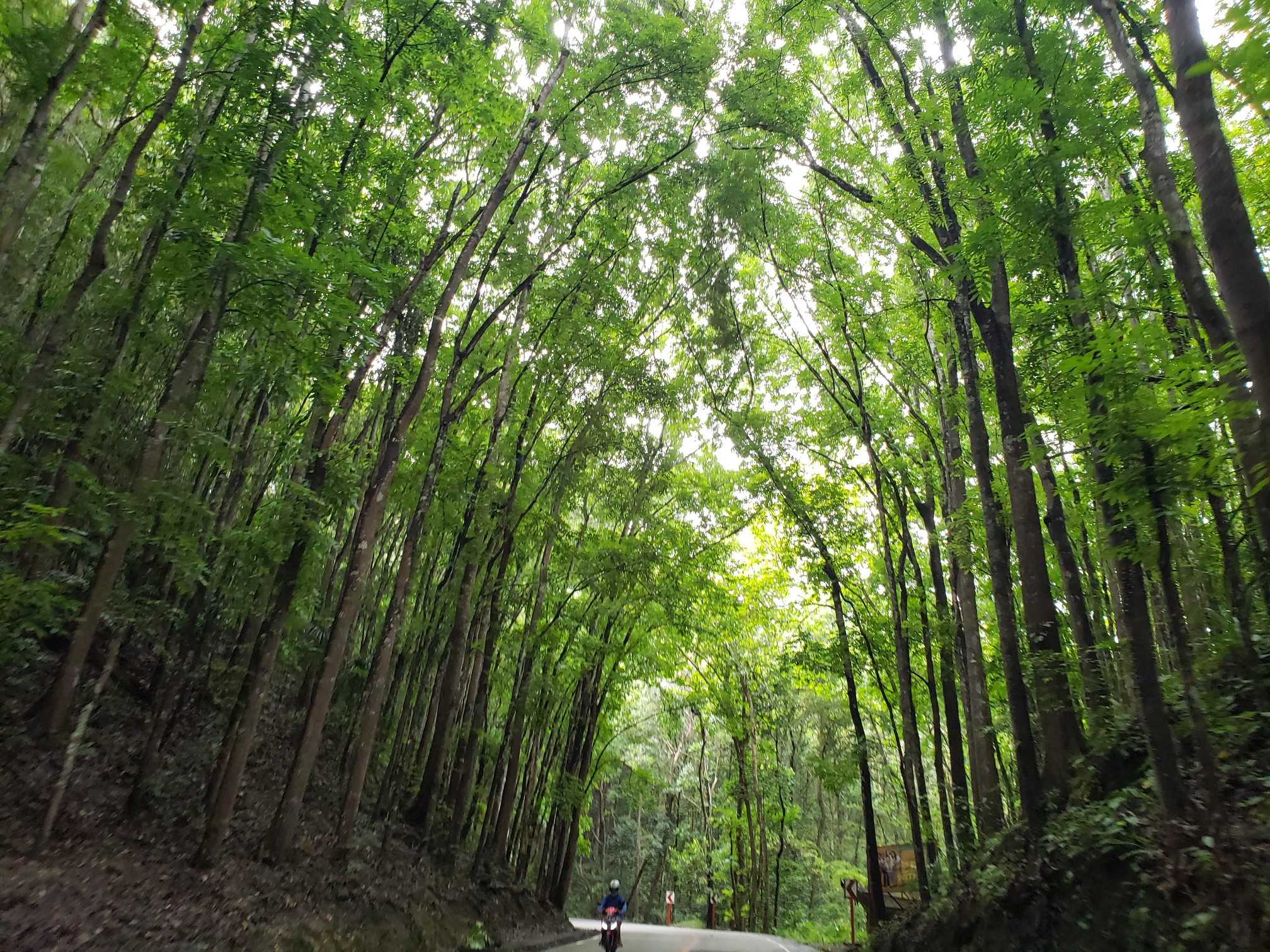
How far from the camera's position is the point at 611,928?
9.92 meters

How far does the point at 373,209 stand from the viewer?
788 centimetres

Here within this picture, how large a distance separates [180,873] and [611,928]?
625cm

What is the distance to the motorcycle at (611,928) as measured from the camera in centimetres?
982

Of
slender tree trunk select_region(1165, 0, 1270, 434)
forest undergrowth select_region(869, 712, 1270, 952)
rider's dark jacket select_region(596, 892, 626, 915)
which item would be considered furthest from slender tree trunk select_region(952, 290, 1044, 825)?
rider's dark jacket select_region(596, 892, 626, 915)

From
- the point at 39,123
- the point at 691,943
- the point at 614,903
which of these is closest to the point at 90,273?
the point at 39,123

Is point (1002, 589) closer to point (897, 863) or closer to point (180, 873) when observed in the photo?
point (180, 873)

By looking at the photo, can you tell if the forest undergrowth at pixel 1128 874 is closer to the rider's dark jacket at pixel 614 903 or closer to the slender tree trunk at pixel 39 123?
the rider's dark jacket at pixel 614 903

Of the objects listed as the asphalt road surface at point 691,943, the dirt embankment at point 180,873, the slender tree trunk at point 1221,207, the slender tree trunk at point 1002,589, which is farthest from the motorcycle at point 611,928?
the slender tree trunk at point 1221,207

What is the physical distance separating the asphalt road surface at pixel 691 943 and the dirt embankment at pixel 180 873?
2.58 meters

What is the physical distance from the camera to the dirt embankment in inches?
189

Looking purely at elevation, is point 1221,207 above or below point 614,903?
above

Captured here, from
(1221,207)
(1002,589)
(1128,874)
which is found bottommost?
(1128,874)

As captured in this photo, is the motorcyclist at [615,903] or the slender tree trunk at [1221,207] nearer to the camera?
the slender tree trunk at [1221,207]

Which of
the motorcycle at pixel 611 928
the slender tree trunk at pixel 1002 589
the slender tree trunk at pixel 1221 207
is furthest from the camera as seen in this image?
the motorcycle at pixel 611 928
